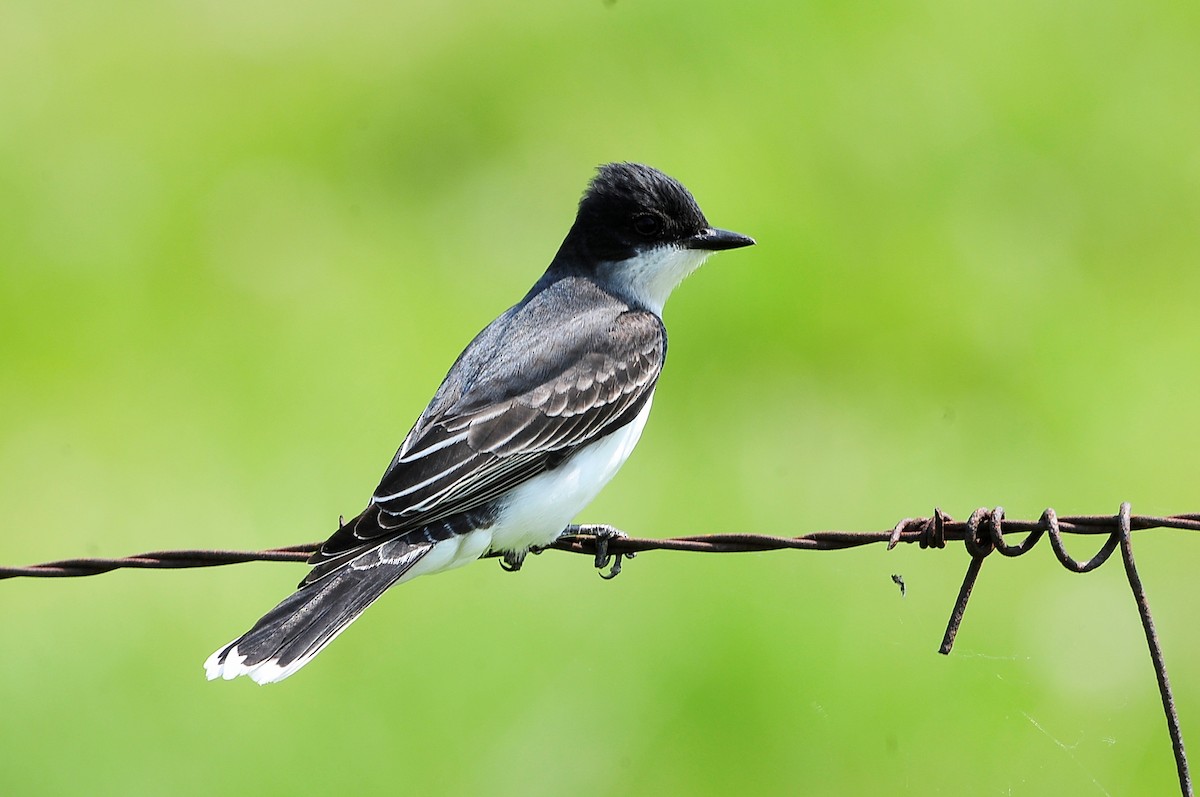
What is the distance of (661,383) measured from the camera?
424 inches

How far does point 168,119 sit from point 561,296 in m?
7.78

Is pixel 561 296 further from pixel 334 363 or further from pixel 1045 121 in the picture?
pixel 1045 121

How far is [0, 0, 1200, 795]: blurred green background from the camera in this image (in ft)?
26.4

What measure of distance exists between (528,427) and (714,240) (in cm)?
133

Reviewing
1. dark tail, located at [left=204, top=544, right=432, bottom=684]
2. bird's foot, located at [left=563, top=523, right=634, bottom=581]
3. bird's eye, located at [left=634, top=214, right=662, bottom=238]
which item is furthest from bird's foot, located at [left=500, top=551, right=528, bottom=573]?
bird's eye, located at [left=634, top=214, right=662, bottom=238]

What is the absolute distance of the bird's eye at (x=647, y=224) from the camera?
23.4ft

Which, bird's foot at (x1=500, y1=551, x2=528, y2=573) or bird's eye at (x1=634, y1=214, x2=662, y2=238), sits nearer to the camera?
bird's foot at (x1=500, y1=551, x2=528, y2=573)

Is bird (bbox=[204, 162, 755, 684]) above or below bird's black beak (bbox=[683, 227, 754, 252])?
below

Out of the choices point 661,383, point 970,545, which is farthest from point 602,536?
point 661,383

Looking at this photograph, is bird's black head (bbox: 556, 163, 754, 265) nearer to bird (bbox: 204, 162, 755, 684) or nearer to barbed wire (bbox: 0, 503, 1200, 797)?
bird (bbox: 204, 162, 755, 684)

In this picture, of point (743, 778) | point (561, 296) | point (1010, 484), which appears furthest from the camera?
point (1010, 484)

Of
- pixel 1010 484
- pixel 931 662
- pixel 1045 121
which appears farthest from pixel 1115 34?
pixel 931 662

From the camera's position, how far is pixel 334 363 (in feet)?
36.9

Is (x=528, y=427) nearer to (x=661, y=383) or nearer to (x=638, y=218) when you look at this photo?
(x=638, y=218)
